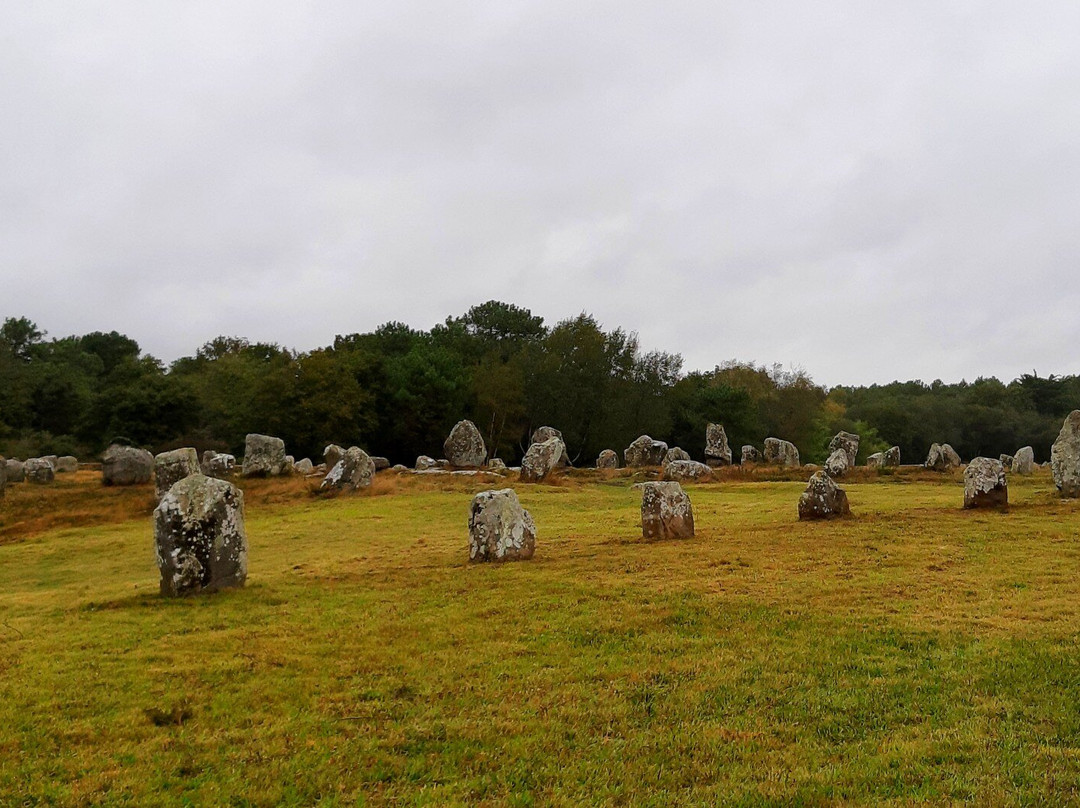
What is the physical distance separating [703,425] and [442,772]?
57.3 meters

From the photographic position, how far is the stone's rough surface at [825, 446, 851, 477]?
34.2 meters

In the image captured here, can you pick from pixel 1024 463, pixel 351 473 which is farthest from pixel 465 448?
pixel 1024 463

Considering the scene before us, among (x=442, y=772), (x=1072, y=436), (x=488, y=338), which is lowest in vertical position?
(x=442, y=772)

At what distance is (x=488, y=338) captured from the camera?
7562 centimetres

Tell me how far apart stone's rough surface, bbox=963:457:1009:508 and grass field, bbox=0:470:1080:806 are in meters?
4.43

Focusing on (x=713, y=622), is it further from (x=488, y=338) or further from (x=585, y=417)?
(x=488, y=338)

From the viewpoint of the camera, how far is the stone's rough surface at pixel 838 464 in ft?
112

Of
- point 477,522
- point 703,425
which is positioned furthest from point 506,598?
point 703,425

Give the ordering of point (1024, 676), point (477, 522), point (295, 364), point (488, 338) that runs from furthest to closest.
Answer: point (488, 338) < point (295, 364) < point (477, 522) < point (1024, 676)

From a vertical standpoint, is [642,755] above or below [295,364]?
below

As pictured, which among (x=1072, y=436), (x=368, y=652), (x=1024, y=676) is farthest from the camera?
(x=1072, y=436)

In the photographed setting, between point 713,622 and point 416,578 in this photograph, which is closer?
point 713,622

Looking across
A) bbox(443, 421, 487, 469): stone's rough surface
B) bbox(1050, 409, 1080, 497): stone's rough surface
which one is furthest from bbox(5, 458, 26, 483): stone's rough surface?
bbox(1050, 409, 1080, 497): stone's rough surface

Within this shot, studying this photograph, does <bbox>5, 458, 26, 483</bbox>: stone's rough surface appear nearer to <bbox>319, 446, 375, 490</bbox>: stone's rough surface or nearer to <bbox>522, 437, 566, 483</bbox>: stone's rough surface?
<bbox>319, 446, 375, 490</bbox>: stone's rough surface
